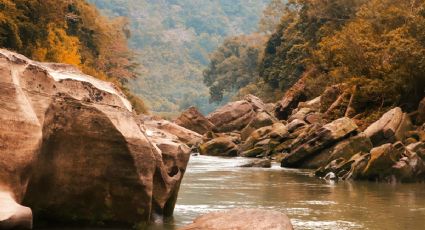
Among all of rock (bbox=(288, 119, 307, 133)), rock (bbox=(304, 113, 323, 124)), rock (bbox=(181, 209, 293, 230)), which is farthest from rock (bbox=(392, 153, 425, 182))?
rock (bbox=(304, 113, 323, 124))

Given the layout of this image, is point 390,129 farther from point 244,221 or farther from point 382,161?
point 244,221

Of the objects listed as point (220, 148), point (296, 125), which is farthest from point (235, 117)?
point (296, 125)

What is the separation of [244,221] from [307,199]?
344 inches

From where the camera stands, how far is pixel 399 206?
61.4 ft

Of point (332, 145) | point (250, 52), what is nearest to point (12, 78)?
point (332, 145)

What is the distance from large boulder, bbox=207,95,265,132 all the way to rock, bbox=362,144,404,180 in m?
31.8

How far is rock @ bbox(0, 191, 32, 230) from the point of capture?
10.3 m

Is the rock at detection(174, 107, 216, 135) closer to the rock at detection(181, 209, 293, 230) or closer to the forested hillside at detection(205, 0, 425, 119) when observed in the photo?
the forested hillside at detection(205, 0, 425, 119)

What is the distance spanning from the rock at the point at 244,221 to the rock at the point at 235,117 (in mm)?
45065

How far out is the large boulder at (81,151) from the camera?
43.0 ft

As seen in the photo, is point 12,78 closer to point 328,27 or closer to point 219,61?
point 328,27

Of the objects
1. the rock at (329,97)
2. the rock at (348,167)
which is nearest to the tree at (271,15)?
the rock at (329,97)

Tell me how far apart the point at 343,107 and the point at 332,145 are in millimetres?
12027

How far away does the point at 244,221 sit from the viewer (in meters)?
12.0
